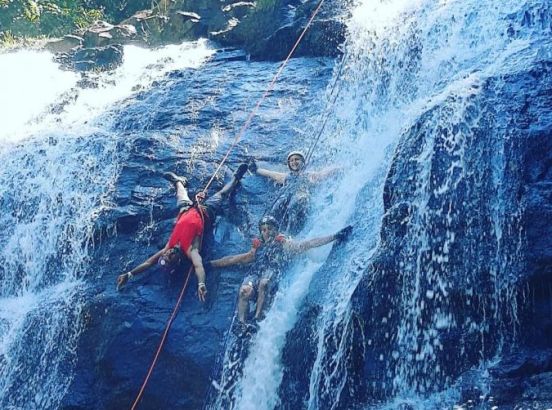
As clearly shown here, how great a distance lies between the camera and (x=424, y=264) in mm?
7027

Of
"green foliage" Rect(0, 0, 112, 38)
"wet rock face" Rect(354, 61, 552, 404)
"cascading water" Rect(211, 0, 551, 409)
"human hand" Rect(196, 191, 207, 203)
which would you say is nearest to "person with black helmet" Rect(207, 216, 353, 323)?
"cascading water" Rect(211, 0, 551, 409)

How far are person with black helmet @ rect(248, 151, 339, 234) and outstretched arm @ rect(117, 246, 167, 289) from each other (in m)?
1.71

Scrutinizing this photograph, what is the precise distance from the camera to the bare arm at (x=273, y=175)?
10.0 m

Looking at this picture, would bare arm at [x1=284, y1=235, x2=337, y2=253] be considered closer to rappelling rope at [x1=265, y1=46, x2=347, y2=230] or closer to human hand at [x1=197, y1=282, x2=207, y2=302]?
rappelling rope at [x1=265, y1=46, x2=347, y2=230]

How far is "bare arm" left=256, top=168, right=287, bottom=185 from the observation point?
10.0 meters

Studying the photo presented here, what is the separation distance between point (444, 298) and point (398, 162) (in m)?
1.85

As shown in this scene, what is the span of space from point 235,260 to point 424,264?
2.79 m

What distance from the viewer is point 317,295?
309 inches

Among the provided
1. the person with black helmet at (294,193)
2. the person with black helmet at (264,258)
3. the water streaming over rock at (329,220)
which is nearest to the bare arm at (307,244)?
the person with black helmet at (264,258)

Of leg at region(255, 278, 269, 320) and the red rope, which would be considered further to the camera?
the red rope

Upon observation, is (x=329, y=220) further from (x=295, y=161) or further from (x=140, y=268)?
(x=140, y=268)

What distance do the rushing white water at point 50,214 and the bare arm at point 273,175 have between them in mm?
2472

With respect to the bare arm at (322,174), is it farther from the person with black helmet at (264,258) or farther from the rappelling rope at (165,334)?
the rappelling rope at (165,334)

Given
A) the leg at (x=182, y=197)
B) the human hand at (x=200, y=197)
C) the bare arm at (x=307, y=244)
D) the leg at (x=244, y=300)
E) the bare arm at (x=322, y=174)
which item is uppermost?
the bare arm at (x=322, y=174)
